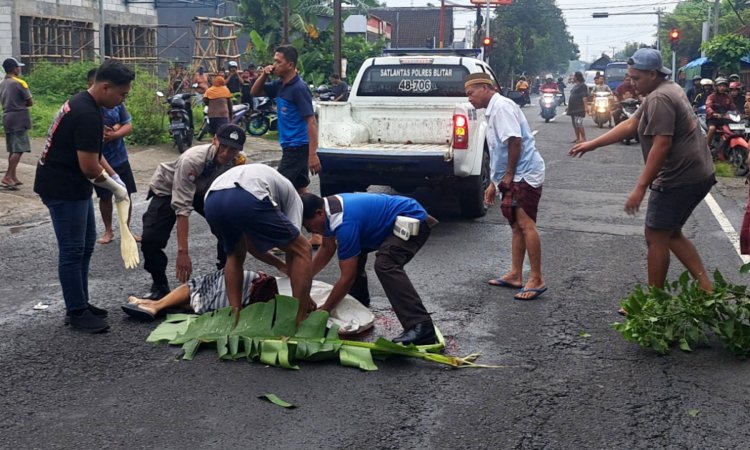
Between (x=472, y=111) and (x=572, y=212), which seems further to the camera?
(x=572, y=212)

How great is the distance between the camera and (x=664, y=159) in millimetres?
6500

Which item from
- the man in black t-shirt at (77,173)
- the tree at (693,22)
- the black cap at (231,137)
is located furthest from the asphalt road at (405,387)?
the tree at (693,22)

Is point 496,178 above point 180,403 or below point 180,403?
above

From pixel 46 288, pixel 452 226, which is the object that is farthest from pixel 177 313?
pixel 452 226

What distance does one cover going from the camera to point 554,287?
8.01 metres

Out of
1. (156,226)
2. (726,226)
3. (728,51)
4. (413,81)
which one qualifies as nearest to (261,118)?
(413,81)

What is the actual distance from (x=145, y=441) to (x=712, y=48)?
96.0 feet

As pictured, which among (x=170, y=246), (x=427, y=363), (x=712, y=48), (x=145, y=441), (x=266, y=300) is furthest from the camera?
(x=712, y=48)

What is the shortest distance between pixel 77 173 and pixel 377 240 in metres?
2.05

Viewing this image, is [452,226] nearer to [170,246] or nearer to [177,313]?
[170,246]

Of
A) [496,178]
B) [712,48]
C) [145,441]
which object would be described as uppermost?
[712,48]

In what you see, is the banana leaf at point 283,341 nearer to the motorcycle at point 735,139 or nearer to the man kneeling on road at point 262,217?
the man kneeling on road at point 262,217

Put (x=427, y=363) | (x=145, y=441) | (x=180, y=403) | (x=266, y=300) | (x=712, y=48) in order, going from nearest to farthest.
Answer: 1. (x=145, y=441)
2. (x=180, y=403)
3. (x=427, y=363)
4. (x=266, y=300)
5. (x=712, y=48)

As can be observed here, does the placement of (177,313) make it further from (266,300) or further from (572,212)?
(572,212)
